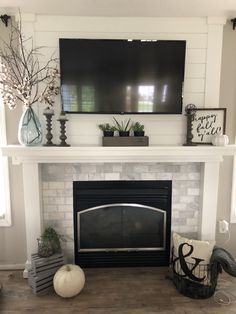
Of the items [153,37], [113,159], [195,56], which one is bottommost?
[113,159]

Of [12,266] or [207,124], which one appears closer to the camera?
[207,124]

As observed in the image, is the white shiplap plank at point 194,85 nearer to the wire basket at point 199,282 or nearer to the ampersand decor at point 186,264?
the ampersand decor at point 186,264

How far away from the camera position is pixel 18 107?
244cm

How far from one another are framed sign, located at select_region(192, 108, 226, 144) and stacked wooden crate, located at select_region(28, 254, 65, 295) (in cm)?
162

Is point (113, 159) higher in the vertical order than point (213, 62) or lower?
lower

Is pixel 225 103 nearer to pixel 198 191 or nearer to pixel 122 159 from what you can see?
pixel 198 191

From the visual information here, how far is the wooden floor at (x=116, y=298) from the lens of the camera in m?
2.09

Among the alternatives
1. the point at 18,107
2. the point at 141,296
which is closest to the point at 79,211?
the point at 141,296

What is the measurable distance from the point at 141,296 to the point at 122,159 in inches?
44.7

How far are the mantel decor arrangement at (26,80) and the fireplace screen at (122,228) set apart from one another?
94 cm

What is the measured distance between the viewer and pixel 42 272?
2.28 meters

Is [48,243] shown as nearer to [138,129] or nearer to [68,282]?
[68,282]

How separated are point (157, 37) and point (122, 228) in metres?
1.77

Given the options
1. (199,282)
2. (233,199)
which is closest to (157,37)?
(233,199)
